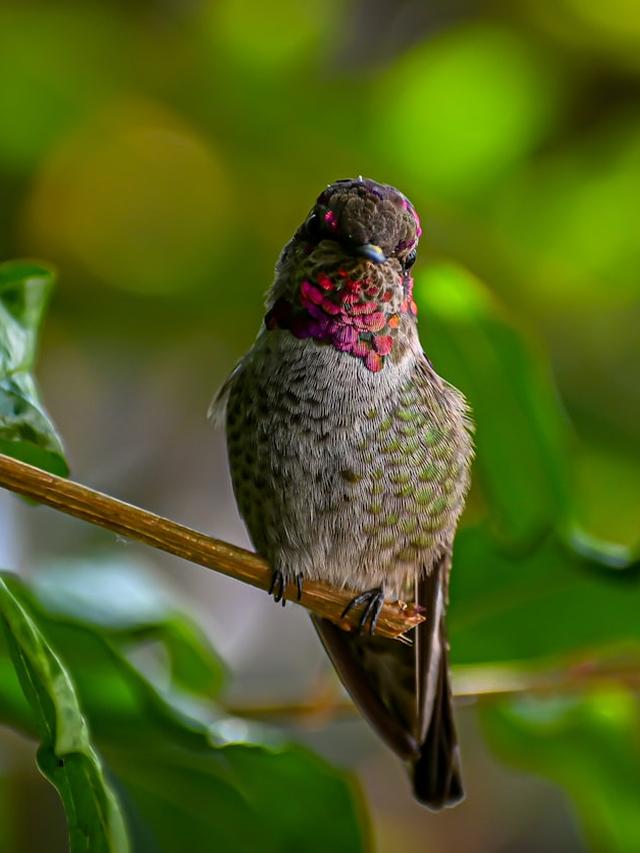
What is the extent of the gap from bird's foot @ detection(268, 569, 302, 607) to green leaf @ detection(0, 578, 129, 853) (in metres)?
0.33

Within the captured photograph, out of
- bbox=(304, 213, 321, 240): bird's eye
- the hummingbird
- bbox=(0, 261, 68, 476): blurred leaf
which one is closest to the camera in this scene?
bbox=(0, 261, 68, 476): blurred leaf

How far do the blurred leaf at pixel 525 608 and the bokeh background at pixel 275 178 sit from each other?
2.18 ft

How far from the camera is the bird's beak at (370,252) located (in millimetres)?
1173

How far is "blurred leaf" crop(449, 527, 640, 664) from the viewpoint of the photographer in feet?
5.73

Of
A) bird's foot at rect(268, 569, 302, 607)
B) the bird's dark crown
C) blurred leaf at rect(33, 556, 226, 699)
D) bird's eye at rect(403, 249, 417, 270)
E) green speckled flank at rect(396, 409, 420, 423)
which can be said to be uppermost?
the bird's dark crown

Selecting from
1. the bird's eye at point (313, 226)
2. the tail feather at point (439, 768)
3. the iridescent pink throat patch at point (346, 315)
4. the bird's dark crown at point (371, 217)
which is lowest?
the tail feather at point (439, 768)

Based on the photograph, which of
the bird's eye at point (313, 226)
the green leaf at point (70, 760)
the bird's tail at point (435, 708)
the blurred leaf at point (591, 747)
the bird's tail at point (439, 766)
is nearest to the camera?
the green leaf at point (70, 760)

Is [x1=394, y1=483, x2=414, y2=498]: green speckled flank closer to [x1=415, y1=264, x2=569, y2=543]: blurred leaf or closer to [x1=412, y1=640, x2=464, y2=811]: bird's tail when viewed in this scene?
[x1=415, y1=264, x2=569, y2=543]: blurred leaf

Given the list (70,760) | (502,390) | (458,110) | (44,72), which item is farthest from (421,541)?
(44,72)

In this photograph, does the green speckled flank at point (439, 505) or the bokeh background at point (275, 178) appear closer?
the green speckled flank at point (439, 505)

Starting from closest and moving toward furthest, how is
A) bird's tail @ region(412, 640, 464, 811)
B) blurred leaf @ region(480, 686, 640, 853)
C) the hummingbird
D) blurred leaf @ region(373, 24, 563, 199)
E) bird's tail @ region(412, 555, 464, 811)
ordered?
the hummingbird → bird's tail @ region(412, 555, 464, 811) → bird's tail @ region(412, 640, 464, 811) → blurred leaf @ region(480, 686, 640, 853) → blurred leaf @ region(373, 24, 563, 199)

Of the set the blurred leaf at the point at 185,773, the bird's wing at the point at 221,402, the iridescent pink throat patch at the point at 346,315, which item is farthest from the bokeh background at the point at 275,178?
the iridescent pink throat patch at the point at 346,315

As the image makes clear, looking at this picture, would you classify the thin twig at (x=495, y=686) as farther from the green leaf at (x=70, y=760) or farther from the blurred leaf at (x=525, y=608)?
the green leaf at (x=70, y=760)

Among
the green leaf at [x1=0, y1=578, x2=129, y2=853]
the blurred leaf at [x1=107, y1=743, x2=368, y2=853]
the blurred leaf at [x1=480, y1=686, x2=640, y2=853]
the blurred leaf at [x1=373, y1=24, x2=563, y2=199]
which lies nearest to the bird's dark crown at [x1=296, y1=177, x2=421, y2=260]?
the green leaf at [x1=0, y1=578, x2=129, y2=853]
